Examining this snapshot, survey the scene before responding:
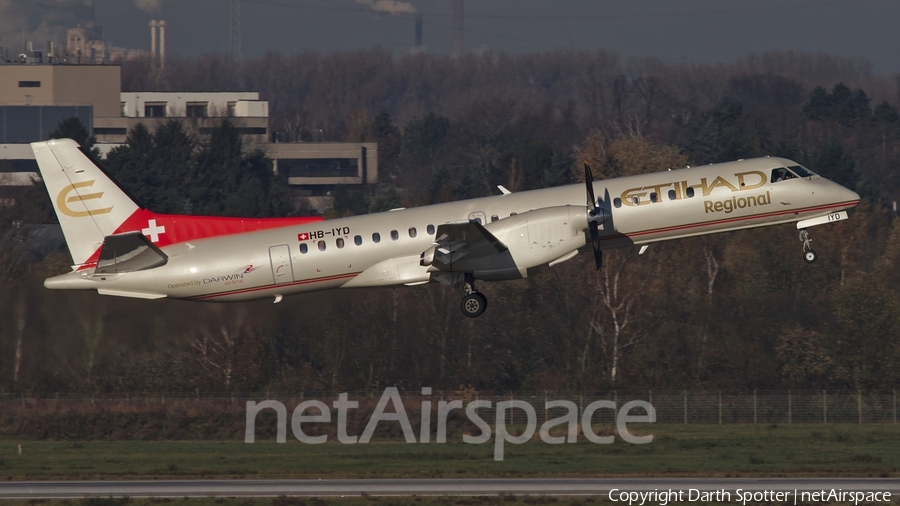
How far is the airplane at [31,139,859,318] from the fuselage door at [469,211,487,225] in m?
0.03

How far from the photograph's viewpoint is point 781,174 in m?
31.7

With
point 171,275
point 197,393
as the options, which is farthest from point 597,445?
point 171,275

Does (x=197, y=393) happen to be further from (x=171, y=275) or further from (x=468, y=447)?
(x=171, y=275)

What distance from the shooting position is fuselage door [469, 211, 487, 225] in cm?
3112

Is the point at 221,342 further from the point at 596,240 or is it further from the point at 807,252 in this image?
the point at 807,252

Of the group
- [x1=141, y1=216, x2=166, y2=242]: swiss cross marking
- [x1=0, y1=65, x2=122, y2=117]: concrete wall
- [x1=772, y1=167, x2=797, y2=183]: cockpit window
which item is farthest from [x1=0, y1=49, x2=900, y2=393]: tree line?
[x1=0, y1=65, x2=122, y2=117]: concrete wall

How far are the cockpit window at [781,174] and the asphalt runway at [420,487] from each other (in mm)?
8467

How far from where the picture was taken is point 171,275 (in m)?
31.8

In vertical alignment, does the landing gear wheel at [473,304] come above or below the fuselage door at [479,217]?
below

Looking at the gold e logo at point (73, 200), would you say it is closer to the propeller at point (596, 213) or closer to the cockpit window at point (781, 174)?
the propeller at point (596, 213)

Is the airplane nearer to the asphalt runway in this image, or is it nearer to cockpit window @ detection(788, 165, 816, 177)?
cockpit window @ detection(788, 165, 816, 177)

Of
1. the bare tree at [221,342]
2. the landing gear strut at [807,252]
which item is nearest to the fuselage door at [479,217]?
the landing gear strut at [807,252]

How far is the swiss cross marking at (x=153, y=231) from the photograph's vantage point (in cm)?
3281

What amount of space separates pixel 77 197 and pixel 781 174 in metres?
18.1
